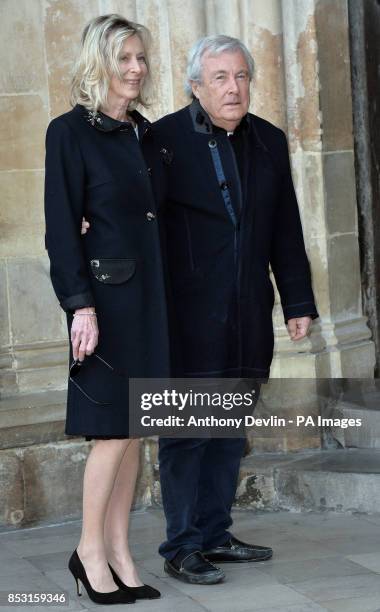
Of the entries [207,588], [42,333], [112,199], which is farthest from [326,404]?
[112,199]

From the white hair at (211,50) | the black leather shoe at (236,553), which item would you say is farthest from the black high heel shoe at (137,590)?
the white hair at (211,50)

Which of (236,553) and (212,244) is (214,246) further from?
(236,553)

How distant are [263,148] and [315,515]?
1586mm

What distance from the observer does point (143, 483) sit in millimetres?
5461

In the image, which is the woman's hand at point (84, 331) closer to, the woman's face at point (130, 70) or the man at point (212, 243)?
the man at point (212, 243)

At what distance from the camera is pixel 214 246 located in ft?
13.9

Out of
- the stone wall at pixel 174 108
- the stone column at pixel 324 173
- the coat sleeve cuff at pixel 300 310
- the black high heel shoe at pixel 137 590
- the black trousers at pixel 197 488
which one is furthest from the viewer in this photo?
the stone column at pixel 324 173

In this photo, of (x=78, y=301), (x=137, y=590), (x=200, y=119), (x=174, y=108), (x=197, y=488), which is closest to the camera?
(x=78, y=301)

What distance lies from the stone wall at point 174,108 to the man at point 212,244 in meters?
1.23

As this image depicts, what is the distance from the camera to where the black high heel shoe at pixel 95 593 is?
13.1 ft

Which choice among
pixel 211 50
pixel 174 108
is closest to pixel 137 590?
pixel 211 50

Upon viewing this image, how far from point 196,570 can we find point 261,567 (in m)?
0.28

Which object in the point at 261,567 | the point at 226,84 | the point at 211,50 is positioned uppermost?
the point at 211,50

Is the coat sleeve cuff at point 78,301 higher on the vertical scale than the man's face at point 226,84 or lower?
lower
